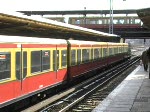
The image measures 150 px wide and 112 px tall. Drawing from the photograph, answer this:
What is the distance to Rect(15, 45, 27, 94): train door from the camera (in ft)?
41.0

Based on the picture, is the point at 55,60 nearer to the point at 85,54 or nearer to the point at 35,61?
the point at 35,61

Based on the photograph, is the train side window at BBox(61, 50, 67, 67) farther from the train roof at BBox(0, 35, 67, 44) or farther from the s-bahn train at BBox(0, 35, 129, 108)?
the train roof at BBox(0, 35, 67, 44)

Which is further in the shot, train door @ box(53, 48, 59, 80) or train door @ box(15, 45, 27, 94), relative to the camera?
train door @ box(53, 48, 59, 80)

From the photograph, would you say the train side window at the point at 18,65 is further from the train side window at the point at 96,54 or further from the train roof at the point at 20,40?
the train side window at the point at 96,54

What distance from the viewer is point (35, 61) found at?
1440 cm

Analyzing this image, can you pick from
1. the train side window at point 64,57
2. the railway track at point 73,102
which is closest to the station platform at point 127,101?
the railway track at point 73,102

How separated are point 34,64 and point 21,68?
1.49 m

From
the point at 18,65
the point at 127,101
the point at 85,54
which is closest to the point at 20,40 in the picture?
the point at 18,65

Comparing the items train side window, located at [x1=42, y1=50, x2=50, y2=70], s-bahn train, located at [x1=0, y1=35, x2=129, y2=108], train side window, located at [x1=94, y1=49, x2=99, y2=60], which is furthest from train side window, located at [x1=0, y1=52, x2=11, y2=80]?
train side window, located at [x1=94, y1=49, x2=99, y2=60]

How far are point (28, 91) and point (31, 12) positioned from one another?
272 ft

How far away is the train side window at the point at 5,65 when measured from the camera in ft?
37.6

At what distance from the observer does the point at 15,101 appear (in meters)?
12.5

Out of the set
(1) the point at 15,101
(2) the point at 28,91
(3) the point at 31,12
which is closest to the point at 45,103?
(2) the point at 28,91

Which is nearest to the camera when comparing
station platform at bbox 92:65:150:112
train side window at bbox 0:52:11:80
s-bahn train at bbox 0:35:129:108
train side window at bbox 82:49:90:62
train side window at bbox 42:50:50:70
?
train side window at bbox 0:52:11:80
